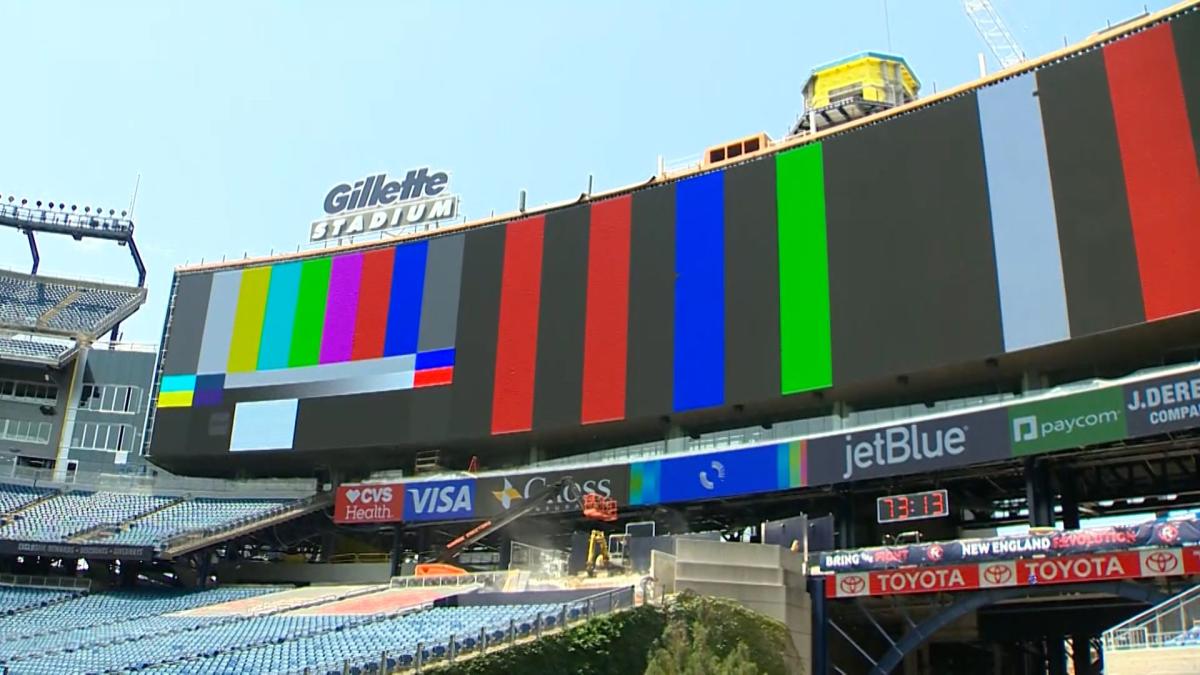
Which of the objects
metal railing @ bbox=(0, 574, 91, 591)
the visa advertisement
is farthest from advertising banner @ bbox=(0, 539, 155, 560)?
the visa advertisement

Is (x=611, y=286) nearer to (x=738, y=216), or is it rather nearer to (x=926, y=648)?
(x=738, y=216)

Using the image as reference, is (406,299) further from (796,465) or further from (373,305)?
(796,465)

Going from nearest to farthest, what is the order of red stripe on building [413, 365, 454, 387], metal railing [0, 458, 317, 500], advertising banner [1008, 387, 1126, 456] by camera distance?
1. advertising banner [1008, 387, 1126, 456]
2. red stripe on building [413, 365, 454, 387]
3. metal railing [0, 458, 317, 500]

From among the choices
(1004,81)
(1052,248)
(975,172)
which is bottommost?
(1052,248)

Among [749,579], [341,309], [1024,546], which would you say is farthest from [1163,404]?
[341,309]

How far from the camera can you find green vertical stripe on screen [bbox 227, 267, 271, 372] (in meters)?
61.9

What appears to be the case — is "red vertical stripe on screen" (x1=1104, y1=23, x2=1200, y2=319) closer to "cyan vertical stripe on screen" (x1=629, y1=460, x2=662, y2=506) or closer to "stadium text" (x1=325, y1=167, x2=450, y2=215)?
"cyan vertical stripe on screen" (x1=629, y1=460, x2=662, y2=506)

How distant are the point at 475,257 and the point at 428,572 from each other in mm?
16570

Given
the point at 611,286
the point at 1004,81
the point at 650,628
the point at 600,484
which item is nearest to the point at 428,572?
→ the point at 600,484

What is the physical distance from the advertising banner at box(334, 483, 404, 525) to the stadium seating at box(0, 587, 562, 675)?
7.23m

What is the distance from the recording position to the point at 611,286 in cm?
5228

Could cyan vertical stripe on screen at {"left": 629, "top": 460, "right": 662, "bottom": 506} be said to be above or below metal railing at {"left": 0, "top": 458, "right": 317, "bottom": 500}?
below

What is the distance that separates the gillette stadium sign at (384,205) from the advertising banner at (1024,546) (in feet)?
111

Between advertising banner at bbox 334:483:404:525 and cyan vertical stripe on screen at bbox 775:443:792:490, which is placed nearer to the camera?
cyan vertical stripe on screen at bbox 775:443:792:490
